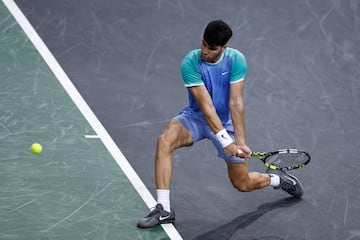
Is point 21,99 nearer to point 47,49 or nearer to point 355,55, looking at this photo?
point 47,49

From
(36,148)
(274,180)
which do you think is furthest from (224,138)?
(36,148)

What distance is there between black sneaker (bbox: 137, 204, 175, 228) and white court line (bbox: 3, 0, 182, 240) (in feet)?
0.39

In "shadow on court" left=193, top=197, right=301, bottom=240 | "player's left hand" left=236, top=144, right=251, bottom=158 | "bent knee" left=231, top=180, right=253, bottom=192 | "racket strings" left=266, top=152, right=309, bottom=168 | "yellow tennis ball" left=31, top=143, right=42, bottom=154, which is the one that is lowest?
"shadow on court" left=193, top=197, right=301, bottom=240

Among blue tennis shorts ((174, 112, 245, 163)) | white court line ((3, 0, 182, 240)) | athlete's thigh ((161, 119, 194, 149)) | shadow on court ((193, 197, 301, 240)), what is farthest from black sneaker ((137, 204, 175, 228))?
blue tennis shorts ((174, 112, 245, 163))

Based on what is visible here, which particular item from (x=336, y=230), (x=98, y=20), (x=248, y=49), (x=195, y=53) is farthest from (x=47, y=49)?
(x=336, y=230)

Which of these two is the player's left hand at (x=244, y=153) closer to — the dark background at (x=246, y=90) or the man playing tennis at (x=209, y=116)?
the man playing tennis at (x=209, y=116)

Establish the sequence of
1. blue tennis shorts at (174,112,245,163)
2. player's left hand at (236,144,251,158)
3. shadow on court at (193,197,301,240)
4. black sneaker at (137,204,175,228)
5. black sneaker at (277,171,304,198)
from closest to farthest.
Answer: player's left hand at (236,144,251,158) → black sneaker at (137,204,175,228) → shadow on court at (193,197,301,240) → blue tennis shorts at (174,112,245,163) → black sneaker at (277,171,304,198)

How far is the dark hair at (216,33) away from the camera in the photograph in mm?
8891

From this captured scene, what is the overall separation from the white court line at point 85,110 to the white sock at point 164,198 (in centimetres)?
22

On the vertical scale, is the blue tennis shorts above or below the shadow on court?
above

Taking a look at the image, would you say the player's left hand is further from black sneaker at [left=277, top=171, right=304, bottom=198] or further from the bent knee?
black sneaker at [left=277, top=171, right=304, bottom=198]

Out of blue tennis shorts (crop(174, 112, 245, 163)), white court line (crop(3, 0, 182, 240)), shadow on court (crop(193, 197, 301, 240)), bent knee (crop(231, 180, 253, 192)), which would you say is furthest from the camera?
Result: white court line (crop(3, 0, 182, 240))

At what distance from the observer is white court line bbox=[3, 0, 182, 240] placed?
9.92m

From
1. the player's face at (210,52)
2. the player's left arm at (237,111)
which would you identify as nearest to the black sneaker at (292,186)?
the player's left arm at (237,111)
